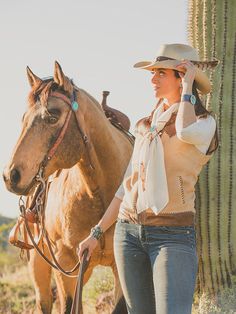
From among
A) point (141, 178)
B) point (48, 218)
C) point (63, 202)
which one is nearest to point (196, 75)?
point (141, 178)

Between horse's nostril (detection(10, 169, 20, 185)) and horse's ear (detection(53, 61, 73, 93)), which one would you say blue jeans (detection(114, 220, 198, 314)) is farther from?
horse's ear (detection(53, 61, 73, 93))

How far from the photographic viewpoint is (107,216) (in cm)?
496

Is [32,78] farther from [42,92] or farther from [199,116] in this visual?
[199,116]

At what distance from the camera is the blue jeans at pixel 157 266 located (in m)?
4.22

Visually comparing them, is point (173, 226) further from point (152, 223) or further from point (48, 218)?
point (48, 218)

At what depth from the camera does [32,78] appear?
235 inches

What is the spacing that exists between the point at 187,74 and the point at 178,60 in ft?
0.63

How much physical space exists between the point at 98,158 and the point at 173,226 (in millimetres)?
2069

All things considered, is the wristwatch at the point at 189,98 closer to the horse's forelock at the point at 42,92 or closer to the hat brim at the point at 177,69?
the hat brim at the point at 177,69

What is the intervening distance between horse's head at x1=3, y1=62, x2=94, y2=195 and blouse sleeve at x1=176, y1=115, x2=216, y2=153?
A: 1602 millimetres

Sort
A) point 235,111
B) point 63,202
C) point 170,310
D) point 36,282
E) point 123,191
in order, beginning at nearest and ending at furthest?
point 170,310 < point 123,191 < point 235,111 < point 63,202 < point 36,282

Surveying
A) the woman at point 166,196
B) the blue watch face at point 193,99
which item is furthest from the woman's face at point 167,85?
the blue watch face at point 193,99

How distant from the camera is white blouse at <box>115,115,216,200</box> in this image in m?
4.29

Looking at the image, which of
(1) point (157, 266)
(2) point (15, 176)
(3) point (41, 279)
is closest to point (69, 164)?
(2) point (15, 176)
